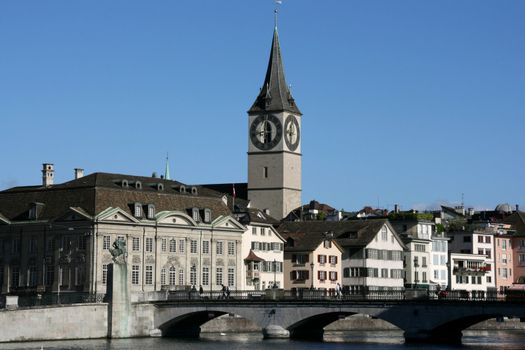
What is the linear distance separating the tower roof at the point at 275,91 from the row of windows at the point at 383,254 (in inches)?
1275

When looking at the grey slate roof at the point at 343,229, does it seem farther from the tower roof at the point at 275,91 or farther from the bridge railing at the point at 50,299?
the bridge railing at the point at 50,299

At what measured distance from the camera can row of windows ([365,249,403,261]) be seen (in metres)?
157

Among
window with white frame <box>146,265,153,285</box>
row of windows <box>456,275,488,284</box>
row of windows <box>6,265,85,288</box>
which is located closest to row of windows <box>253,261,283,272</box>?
window with white frame <box>146,265,153,285</box>

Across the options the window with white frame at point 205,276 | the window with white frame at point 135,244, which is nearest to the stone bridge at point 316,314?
the window with white frame at point 135,244

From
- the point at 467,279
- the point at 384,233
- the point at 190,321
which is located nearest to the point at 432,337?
the point at 190,321

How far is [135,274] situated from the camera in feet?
443

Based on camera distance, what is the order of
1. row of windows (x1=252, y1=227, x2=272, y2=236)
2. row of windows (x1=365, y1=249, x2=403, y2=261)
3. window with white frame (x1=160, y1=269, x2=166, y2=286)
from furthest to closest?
1. row of windows (x1=365, y1=249, x2=403, y2=261)
2. row of windows (x1=252, y1=227, x2=272, y2=236)
3. window with white frame (x1=160, y1=269, x2=166, y2=286)

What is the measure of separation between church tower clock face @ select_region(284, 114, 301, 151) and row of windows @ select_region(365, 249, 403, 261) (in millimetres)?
30727

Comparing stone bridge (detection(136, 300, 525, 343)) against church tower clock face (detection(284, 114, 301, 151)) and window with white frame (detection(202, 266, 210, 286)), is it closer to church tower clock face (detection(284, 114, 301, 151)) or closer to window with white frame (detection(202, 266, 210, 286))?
window with white frame (detection(202, 266, 210, 286))

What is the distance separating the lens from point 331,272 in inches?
6117

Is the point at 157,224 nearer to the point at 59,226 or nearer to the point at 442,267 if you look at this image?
the point at 59,226

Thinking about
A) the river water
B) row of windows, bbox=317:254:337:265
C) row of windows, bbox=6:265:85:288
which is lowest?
the river water

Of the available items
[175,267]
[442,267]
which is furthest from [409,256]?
[175,267]

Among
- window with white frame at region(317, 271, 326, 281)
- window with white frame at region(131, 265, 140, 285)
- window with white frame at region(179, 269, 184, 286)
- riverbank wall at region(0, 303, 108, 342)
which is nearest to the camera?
riverbank wall at region(0, 303, 108, 342)
